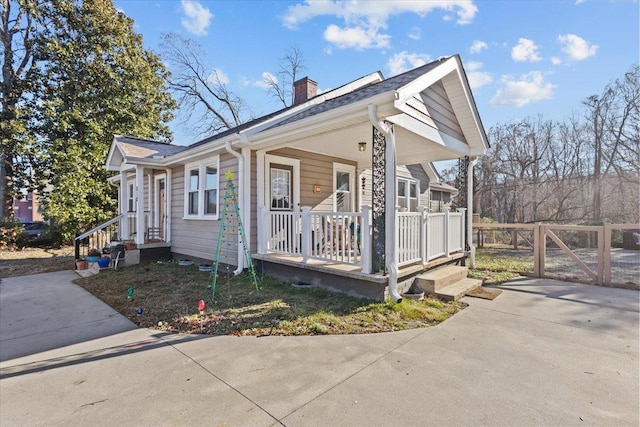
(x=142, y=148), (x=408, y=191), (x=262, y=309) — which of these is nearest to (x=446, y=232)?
(x=262, y=309)

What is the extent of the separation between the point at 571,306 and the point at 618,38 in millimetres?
7678

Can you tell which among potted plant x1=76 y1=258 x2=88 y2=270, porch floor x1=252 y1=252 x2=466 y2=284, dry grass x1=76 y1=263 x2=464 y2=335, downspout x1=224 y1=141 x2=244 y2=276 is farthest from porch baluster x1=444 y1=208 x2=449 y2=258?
potted plant x1=76 y1=258 x2=88 y2=270

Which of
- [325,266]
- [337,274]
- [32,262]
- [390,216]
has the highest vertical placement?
[390,216]

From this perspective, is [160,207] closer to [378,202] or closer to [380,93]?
[378,202]

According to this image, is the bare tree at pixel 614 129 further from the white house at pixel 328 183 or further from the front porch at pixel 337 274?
the front porch at pixel 337 274

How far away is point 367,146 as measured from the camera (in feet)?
23.2

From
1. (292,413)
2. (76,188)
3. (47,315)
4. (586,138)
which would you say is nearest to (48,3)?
(76,188)

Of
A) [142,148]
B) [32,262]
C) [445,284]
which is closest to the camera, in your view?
[445,284]

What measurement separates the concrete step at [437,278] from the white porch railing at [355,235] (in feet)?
0.95

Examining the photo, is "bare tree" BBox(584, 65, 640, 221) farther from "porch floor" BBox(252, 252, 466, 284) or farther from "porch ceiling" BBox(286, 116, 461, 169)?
"porch floor" BBox(252, 252, 466, 284)

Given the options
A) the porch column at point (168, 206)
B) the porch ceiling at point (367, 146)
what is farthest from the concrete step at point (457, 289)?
the porch column at point (168, 206)

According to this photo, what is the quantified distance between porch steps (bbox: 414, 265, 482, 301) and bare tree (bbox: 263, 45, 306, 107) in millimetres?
18600

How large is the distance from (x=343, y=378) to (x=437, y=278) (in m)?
3.16

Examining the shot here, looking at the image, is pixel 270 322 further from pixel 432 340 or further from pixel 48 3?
pixel 48 3
